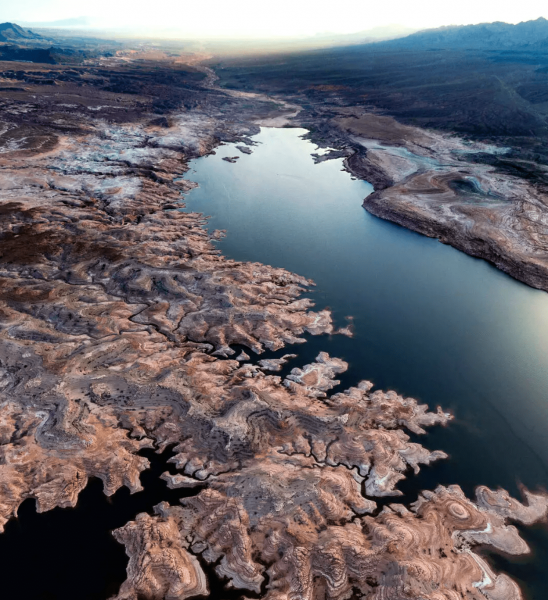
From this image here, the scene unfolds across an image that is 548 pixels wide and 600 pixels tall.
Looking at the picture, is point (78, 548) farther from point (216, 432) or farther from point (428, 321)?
point (428, 321)

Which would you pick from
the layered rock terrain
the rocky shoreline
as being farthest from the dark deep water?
the rocky shoreline

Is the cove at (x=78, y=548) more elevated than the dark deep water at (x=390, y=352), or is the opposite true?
the dark deep water at (x=390, y=352)

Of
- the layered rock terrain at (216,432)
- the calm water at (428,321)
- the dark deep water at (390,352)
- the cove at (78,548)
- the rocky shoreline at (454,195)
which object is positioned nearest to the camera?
the cove at (78,548)

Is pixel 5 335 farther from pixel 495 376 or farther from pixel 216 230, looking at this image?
pixel 495 376

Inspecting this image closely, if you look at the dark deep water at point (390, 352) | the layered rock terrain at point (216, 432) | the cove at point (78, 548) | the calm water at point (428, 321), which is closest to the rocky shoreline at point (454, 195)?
the calm water at point (428, 321)

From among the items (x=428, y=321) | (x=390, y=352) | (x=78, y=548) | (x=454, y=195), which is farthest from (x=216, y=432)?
(x=454, y=195)

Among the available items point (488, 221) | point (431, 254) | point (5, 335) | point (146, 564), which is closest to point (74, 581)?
point (146, 564)

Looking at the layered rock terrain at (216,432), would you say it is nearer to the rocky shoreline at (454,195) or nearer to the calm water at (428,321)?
the calm water at (428,321)
